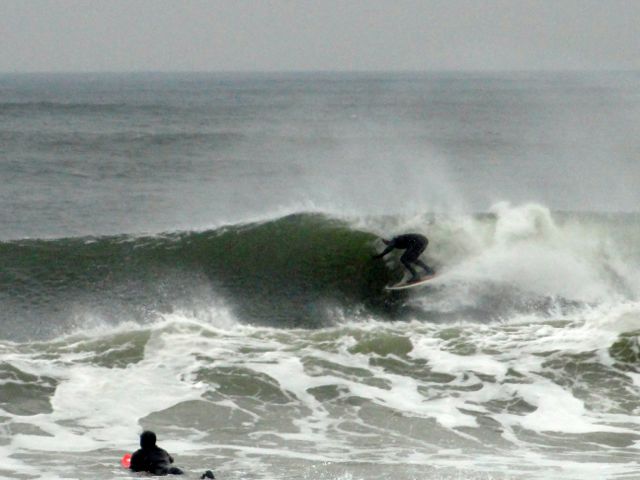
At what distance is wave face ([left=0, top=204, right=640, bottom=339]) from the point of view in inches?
730

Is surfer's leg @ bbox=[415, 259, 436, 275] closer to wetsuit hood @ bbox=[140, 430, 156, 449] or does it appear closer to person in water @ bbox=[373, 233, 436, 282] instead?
person in water @ bbox=[373, 233, 436, 282]

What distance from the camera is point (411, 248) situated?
1944 cm

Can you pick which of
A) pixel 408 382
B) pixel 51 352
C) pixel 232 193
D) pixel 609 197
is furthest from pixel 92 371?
pixel 609 197

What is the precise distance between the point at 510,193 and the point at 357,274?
737 inches

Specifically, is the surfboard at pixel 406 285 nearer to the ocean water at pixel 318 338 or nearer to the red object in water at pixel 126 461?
the ocean water at pixel 318 338

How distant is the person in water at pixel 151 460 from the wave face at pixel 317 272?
6.70m

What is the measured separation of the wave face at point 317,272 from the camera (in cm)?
1853

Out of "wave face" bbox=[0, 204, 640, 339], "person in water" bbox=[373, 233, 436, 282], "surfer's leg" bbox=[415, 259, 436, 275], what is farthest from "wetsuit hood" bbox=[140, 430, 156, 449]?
"surfer's leg" bbox=[415, 259, 436, 275]

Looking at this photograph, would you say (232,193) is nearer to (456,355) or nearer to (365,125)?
(456,355)

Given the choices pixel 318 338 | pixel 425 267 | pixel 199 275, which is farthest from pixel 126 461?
pixel 425 267

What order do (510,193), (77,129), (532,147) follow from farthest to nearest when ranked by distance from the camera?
(77,129) < (532,147) < (510,193)

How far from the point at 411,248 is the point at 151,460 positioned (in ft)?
31.5

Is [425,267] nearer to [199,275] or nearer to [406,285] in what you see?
[406,285]

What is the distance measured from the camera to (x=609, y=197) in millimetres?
34812
